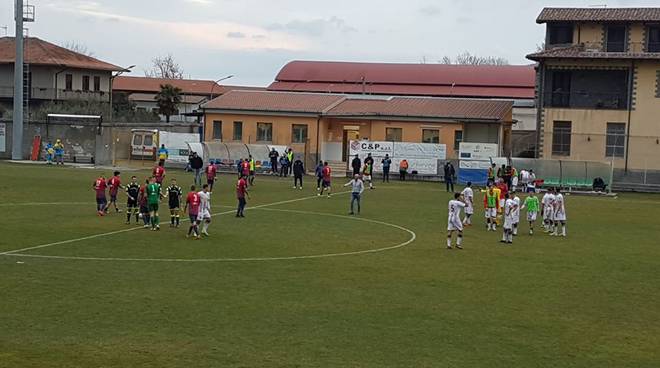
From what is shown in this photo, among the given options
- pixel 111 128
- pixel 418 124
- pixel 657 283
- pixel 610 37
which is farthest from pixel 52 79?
pixel 657 283

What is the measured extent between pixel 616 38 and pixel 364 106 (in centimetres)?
1977

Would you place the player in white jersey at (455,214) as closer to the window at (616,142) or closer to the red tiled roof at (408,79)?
the window at (616,142)

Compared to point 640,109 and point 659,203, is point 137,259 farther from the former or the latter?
point 640,109

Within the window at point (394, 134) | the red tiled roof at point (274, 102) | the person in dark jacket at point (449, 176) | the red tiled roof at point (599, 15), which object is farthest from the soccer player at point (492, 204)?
the red tiled roof at point (274, 102)

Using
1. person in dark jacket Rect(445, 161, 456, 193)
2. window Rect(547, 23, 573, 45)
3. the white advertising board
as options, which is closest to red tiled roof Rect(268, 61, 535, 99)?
window Rect(547, 23, 573, 45)

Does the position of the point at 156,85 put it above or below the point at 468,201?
above

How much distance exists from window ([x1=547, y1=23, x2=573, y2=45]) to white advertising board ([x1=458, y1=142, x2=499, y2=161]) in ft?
36.0

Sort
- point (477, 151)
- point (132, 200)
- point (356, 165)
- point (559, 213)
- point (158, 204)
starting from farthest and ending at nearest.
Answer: point (477, 151) < point (356, 165) < point (559, 213) < point (132, 200) < point (158, 204)

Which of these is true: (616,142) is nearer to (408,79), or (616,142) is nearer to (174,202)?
(408,79)

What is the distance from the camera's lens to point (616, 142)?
6291cm

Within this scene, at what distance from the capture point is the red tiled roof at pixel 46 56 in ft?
288

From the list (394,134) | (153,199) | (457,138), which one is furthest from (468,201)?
(394,134)

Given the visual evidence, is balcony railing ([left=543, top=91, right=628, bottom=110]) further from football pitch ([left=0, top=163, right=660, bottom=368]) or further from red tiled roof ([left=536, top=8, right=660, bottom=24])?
football pitch ([left=0, top=163, right=660, bottom=368])

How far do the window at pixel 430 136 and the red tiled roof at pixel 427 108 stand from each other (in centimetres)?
114
